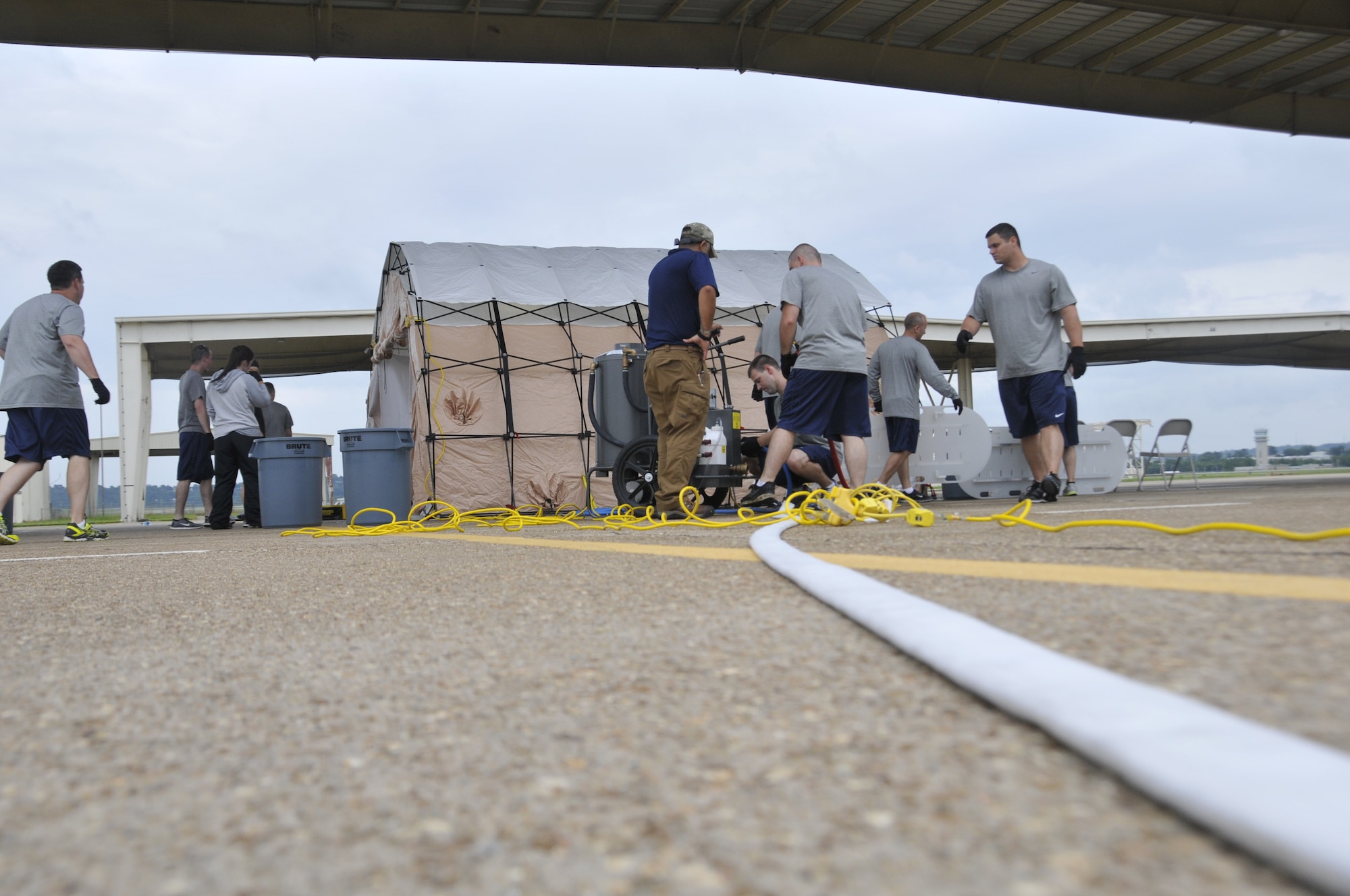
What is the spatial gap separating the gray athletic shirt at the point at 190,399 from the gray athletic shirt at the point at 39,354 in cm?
350

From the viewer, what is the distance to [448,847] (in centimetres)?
81

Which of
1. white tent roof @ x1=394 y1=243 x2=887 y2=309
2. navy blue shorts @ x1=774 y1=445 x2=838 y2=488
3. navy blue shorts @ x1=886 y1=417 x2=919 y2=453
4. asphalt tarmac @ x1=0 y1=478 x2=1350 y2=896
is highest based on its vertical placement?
white tent roof @ x1=394 y1=243 x2=887 y2=309

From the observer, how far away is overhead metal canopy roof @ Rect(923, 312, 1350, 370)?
2109 cm

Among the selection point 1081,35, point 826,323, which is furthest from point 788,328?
point 1081,35

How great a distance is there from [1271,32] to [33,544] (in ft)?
40.5

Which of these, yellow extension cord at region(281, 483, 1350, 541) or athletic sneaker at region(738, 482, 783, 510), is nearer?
yellow extension cord at region(281, 483, 1350, 541)

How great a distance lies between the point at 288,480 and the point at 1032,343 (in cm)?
699

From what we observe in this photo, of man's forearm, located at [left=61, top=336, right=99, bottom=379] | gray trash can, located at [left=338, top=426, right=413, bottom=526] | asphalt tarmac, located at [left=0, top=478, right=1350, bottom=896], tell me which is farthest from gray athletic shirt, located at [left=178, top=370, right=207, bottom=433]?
asphalt tarmac, located at [left=0, top=478, right=1350, bottom=896]

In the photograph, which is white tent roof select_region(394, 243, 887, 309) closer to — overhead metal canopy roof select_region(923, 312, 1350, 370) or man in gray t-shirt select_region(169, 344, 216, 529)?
man in gray t-shirt select_region(169, 344, 216, 529)

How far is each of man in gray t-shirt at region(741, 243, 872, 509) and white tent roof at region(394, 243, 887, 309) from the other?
226 inches

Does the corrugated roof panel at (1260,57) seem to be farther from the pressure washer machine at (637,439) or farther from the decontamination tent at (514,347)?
the pressure washer machine at (637,439)

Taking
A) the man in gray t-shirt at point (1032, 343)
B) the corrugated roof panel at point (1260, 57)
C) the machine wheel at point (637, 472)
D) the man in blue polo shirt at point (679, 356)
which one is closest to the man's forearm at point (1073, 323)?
A: the man in gray t-shirt at point (1032, 343)

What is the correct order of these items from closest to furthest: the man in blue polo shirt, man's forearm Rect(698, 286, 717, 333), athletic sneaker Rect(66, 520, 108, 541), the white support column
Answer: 1. man's forearm Rect(698, 286, 717, 333)
2. the man in blue polo shirt
3. athletic sneaker Rect(66, 520, 108, 541)
4. the white support column

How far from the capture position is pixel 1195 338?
21719 mm
